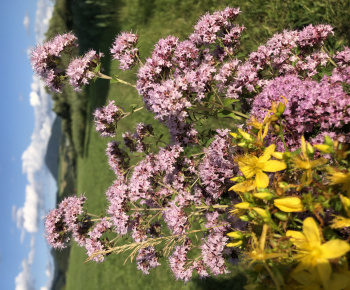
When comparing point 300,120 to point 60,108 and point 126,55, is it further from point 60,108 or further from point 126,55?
point 60,108

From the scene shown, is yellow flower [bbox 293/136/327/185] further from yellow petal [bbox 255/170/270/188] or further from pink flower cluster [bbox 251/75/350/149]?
pink flower cluster [bbox 251/75/350/149]

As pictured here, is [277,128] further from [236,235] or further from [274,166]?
[236,235]

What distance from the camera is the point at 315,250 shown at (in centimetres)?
143

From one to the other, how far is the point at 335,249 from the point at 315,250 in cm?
10

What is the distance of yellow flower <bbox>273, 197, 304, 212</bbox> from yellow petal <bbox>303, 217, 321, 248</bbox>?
14 centimetres

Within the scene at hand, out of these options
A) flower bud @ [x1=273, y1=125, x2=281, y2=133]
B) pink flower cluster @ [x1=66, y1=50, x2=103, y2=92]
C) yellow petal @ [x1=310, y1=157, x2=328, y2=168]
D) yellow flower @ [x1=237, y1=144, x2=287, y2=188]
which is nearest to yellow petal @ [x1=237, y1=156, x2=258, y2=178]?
yellow flower @ [x1=237, y1=144, x2=287, y2=188]

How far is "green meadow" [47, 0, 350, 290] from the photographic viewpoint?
18.6 ft

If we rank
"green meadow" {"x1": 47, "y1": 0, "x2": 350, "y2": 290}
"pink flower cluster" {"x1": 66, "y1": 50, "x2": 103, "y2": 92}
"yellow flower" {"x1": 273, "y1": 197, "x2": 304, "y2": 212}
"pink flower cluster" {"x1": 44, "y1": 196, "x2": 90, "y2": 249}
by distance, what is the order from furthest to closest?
"green meadow" {"x1": 47, "y1": 0, "x2": 350, "y2": 290}
"pink flower cluster" {"x1": 44, "y1": 196, "x2": 90, "y2": 249}
"pink flower cluster" {"x1": 66, "y1": 50, "x2": 103, "y2": 92}
"yellow flower" {"x1": 273, "y1": 197, "x2": 304, "y2": 212}

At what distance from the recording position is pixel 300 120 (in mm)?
2229

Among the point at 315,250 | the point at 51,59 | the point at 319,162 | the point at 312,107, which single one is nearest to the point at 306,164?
the point at 319,162

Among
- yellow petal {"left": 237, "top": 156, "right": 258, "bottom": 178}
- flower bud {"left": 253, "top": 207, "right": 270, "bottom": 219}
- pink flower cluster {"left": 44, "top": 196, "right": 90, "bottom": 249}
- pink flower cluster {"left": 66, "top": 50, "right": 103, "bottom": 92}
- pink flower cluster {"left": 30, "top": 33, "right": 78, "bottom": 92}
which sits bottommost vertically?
flower bud {"left": 253, "top": 207, "right": 270, "bottom": 219}

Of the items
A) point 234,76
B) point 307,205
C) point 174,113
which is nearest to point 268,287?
point 307,205

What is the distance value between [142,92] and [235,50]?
4.30ft

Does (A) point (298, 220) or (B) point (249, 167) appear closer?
(A) point (298, 220)
